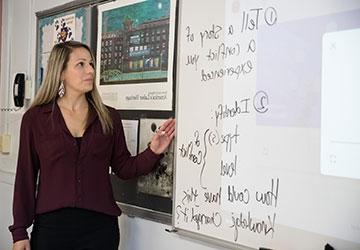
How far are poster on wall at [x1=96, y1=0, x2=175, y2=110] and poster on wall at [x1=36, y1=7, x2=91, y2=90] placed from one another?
5.8 inches

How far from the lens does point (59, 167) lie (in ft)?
5.91

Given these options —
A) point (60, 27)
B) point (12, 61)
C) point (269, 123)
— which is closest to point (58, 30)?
point (60, 27)

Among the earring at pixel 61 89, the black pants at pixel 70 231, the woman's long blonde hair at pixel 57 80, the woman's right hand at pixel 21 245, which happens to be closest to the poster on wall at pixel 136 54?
the woman's long blonde hair at pixel 57 80

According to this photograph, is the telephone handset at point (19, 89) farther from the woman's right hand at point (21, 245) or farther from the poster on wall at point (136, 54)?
the woman's right hand at point (21, 245)

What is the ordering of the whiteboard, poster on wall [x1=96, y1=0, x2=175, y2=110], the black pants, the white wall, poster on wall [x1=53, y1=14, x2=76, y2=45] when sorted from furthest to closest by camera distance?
the white wall
poster on wall [x1=53, y1=14, x2=76, y2=45]
poster on wall [x1=96, y1=0, x2=175, y2=110]
the black pants
the whiteboard

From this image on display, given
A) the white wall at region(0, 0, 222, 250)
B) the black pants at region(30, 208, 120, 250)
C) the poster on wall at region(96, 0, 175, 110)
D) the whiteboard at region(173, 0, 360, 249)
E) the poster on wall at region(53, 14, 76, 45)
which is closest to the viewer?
the whiteboard at region(173, 0, 360, 249)

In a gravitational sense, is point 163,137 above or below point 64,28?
below

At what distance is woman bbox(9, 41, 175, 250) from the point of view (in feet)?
5.89

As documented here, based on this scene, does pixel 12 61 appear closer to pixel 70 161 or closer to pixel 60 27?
pixel 60 27

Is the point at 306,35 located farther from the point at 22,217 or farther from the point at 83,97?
the point at 22,217

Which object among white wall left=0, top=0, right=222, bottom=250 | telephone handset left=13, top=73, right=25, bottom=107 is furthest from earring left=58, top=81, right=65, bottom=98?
telephone handset left=13, top=73, right=25, bottom=107

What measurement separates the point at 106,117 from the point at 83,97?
0.47 feet

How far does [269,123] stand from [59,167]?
0.87 meters

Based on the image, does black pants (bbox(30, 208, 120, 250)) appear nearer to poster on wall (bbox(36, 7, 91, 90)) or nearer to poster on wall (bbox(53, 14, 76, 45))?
poster on wall (bbox(36, 7, 91, 90))
